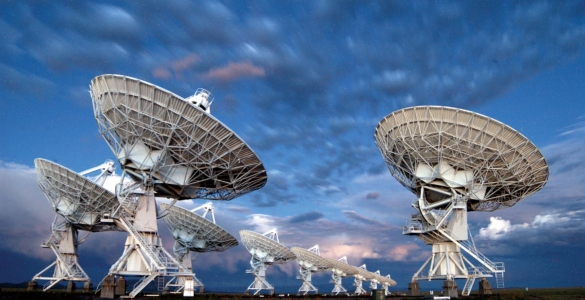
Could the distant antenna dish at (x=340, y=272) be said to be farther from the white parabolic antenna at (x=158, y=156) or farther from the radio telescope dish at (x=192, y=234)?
the white parabolic antenna at (x=158, y=156)

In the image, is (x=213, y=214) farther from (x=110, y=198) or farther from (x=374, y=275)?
(x=374, y=275)

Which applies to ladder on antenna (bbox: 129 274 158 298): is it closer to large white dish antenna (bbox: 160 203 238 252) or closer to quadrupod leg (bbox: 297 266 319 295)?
large white dish antenna (bbox: 160 203 238 252)

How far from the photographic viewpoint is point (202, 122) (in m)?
31.9

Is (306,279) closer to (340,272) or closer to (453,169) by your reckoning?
(340,272)

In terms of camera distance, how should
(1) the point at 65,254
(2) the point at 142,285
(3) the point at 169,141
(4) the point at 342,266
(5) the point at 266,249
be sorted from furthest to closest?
1. (4) the point at 342,266
2. (5) the point at 266,249
3. (1) the point at 65,254
4. (2) the point at 142,285
5. (3) the point at 169,141

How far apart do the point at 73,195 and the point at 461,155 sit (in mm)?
42660

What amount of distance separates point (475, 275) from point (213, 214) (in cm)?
3441

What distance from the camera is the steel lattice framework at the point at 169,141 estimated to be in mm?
31266

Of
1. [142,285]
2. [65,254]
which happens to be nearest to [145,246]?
[142,285]

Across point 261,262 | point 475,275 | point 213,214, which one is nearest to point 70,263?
point 213,214

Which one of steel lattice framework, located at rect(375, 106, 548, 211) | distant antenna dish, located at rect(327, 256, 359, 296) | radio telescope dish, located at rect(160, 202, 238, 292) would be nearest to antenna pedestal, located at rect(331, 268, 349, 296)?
distant antenna dish, located at rect(327, 256, 359, 296)

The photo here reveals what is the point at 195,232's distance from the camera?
57.2 metres

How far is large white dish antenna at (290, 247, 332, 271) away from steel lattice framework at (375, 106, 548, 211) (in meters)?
29.6

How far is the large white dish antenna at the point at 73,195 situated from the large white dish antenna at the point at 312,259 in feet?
94.5
